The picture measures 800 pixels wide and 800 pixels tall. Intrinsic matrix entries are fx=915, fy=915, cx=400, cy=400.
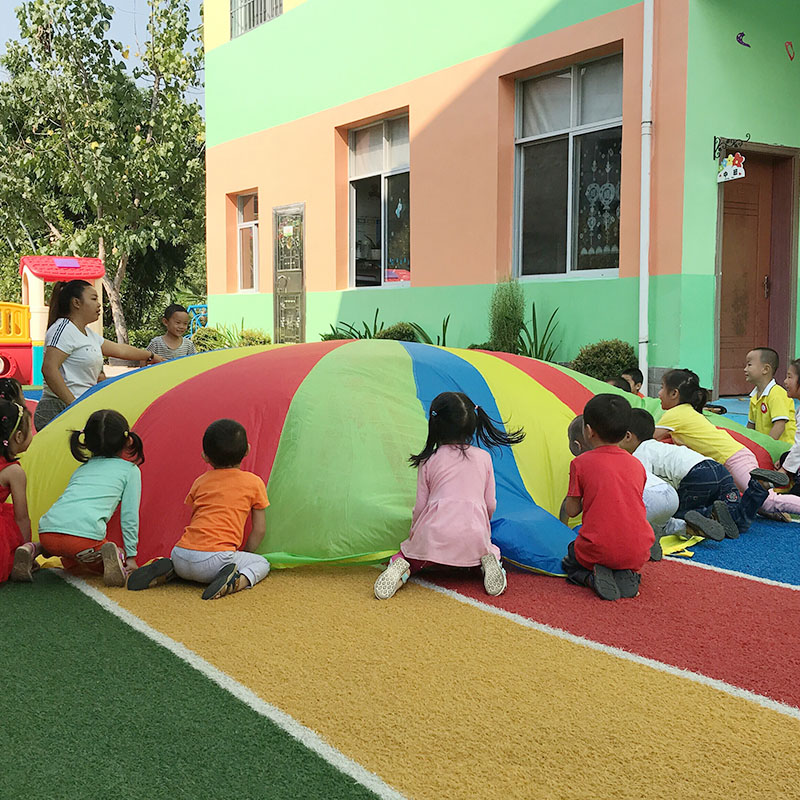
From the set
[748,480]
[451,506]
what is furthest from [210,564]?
[748,480]

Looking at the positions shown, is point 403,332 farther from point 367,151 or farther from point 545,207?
point 367,151

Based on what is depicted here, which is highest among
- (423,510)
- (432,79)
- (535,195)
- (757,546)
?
(432,79)

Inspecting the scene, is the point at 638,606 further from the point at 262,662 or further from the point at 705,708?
the point at 262,662

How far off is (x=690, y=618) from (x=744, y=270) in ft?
21.5

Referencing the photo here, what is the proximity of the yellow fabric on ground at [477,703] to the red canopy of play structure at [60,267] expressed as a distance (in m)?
13.3

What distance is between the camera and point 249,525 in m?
4.30

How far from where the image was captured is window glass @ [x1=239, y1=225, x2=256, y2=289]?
15.3 m

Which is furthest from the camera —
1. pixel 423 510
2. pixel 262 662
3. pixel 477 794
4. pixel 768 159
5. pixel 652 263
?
pixel 768 159

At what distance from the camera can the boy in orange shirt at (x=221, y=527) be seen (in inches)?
157

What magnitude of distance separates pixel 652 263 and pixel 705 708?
637cm

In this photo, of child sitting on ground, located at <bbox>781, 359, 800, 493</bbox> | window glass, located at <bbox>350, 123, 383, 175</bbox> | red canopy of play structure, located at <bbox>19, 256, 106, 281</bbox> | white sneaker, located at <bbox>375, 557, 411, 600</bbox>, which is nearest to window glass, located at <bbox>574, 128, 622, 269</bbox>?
child sitting on ground, located at <bbox>781, 359, 800, 493</bbox>

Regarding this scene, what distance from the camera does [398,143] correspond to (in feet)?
39.0

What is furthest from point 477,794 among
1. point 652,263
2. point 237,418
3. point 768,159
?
point 768,159

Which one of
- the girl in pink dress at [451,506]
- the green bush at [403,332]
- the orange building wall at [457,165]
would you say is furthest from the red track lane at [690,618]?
the green bush at [403,332]
